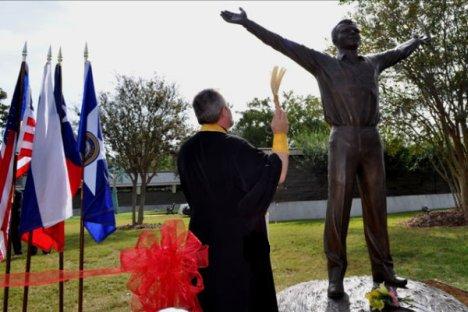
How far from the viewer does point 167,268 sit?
9.00 feet

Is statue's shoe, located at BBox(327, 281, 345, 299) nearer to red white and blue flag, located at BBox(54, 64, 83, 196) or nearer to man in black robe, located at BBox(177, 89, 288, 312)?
man in black robe, located at BBox(177, 89, 288, 312)

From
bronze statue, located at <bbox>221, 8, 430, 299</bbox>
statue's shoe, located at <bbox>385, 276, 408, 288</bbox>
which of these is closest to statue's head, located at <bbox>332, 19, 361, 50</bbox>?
bronze statue, located at <bbox>221, 8, 430, 299</bbox>

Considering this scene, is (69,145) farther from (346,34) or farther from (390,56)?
(390,56)

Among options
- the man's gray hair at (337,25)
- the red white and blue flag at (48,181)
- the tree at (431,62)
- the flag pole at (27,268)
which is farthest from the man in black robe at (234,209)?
the tree at (431,62)

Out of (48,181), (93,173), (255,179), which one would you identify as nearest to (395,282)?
(255,179)

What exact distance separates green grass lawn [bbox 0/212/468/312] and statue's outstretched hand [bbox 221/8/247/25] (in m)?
4.96

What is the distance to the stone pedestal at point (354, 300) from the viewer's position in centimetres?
387

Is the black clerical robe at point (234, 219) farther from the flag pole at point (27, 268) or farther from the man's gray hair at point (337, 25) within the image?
the flag pole at point (27, 268)

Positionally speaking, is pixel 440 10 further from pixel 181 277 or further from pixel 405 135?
pixel 181 277

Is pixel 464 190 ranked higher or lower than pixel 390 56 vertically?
lower

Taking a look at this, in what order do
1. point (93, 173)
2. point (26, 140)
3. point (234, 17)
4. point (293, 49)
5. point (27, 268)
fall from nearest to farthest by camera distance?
point (234, 17)
point (293, 49)
point (27, 268)
point (26, 140)
point (93, 173)

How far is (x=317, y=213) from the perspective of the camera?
23.5 m

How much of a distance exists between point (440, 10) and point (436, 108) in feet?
10.6

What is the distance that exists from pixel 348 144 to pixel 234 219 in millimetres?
1986
